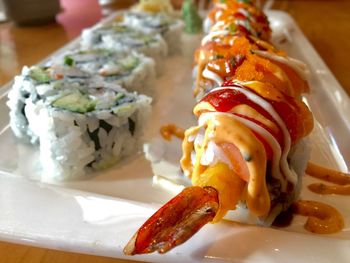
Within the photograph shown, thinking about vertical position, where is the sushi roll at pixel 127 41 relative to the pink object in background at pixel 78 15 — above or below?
above

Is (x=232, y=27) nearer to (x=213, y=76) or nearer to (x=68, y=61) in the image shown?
(x=213, y=76)

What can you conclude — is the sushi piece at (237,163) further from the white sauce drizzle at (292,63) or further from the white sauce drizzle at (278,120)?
the white sauce drizzle at (292,63)

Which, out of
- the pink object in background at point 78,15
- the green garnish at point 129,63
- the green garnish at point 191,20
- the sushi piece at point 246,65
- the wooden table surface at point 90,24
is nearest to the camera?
the sushi piece at point 246,65

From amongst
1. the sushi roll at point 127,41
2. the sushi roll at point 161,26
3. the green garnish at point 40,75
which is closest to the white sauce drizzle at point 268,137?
the green garnish at point 40,75

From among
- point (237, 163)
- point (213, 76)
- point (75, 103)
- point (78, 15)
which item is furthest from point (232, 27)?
point (78, 15)

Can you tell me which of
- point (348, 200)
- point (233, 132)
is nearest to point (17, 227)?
point (233, 132)

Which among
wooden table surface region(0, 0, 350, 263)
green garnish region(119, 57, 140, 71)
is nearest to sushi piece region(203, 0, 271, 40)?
green garnish region(119, 57, 140, 71)
